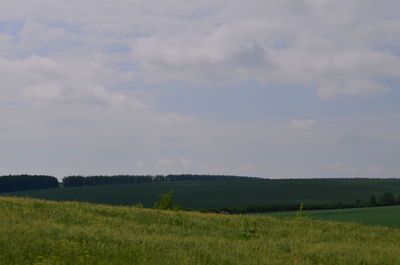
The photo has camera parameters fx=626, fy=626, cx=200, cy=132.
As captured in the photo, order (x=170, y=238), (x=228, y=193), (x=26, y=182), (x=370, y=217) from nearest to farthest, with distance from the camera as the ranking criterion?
(x=170, y=238), (x=370, y=217), (x=228, y=193), (x=26, y=182)

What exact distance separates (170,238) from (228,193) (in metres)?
100.0

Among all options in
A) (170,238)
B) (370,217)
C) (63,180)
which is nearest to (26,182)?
(63,180)

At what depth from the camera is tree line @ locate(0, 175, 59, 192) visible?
427ft

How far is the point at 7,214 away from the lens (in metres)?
23.8

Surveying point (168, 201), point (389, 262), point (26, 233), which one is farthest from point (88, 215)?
point (168, 201)

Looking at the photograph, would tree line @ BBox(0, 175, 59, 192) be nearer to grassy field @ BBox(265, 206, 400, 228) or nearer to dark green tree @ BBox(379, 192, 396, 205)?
grassy field @ BBox(265, 206, 400, 228)

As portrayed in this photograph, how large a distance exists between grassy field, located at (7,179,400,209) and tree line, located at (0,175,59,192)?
29.4 ft

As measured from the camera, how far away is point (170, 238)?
22.5 meters

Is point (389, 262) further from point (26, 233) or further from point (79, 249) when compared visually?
point (26, 233)

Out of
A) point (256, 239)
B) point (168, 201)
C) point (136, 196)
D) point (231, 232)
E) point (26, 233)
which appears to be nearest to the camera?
point (26, 233)

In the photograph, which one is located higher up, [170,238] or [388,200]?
[388,200]

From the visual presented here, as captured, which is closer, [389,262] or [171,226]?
[389,262]

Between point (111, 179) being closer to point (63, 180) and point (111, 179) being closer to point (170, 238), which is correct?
point (63, 180)

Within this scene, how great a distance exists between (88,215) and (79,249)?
958 cm
